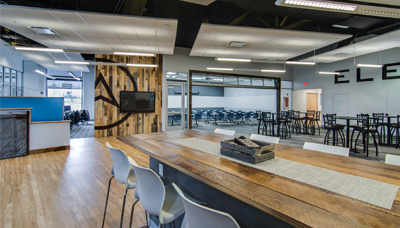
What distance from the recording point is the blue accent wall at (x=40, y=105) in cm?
497

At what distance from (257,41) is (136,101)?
205 inches

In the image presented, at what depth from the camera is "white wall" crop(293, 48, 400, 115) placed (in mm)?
7531

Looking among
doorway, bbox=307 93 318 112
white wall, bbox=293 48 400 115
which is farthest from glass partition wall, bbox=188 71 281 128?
doorway, bbox=307 93 318 112

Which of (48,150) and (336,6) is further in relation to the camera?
(48,150)

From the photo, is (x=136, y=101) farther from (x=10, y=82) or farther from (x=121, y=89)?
(x=10, y=82)

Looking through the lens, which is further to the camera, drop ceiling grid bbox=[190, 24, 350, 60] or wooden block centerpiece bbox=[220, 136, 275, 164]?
drop ceiling grid bbox=[190, 24, 350, 60]

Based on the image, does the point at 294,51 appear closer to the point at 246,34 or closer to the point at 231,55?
the point at 231,55

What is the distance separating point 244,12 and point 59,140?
6.92 metres

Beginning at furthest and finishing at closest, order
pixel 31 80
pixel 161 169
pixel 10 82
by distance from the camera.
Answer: pixel 31 80 < pixel 10 82 < pixel 161 169

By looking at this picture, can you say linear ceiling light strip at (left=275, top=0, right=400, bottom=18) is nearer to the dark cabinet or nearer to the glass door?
the dark cabinet

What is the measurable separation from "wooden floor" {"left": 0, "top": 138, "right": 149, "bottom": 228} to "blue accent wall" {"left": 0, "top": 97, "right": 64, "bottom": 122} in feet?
4.13

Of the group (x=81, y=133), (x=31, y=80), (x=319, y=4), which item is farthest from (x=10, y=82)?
(x=319, y=4)

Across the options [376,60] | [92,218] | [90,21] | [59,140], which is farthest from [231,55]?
[92,218]

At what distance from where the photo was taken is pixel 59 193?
282cm
